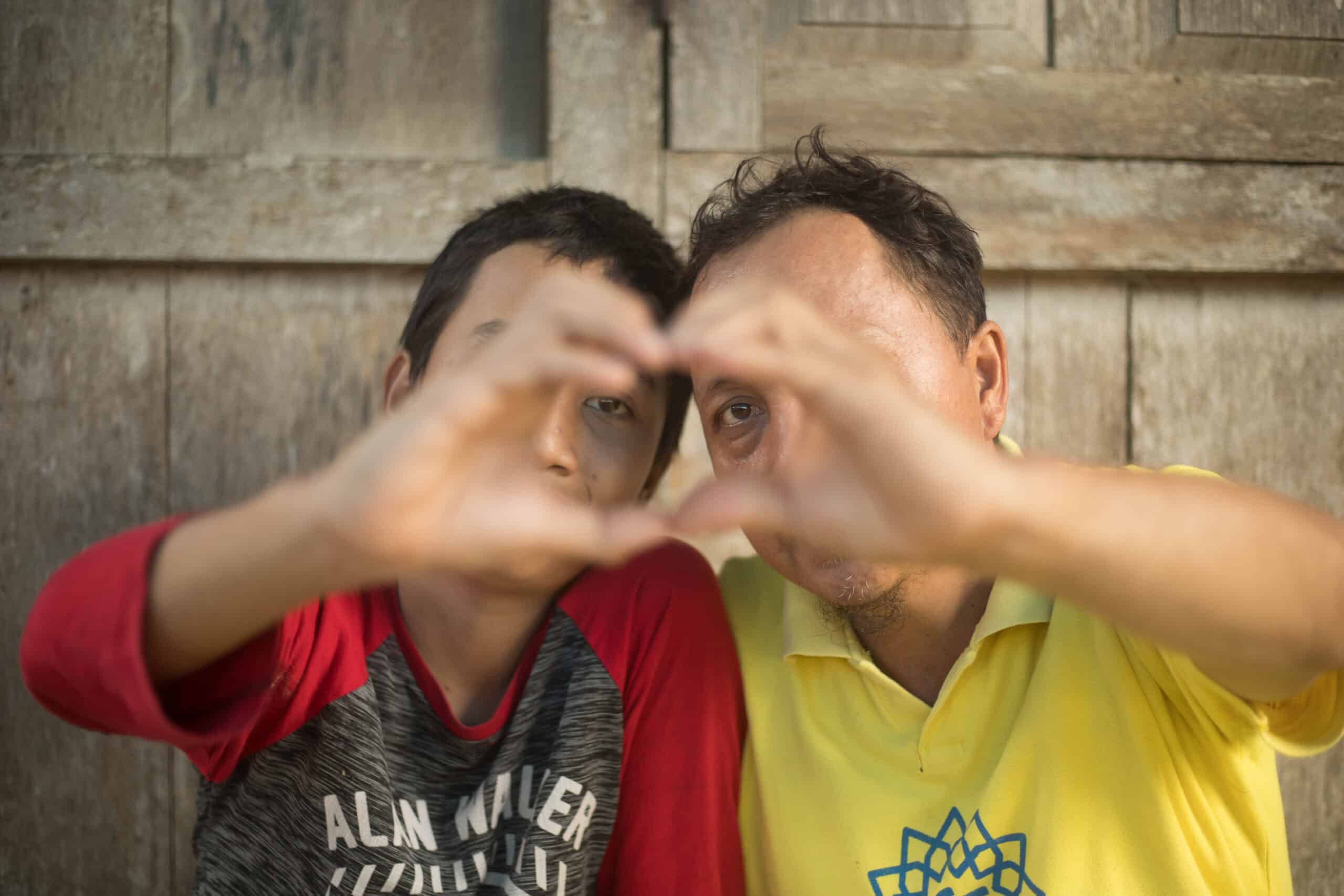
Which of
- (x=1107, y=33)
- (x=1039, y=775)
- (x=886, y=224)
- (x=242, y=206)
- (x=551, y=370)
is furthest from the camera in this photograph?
(x=1107, y=33)

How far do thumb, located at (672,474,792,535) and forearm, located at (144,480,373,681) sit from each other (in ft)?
0.63

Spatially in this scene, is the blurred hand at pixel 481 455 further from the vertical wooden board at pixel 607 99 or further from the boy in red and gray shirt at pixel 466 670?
the vertical wooden board at pixel 607 99

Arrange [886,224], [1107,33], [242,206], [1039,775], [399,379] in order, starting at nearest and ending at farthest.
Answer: [1039,775] → [886,224] → [399,379] → [242,206] → [1107,33]

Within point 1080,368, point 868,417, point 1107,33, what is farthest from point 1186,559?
point 1107,33

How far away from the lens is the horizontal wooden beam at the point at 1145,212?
3.78 ft

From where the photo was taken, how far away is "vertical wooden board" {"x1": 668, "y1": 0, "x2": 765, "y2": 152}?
1.12 meters

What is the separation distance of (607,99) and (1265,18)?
35.4 inches

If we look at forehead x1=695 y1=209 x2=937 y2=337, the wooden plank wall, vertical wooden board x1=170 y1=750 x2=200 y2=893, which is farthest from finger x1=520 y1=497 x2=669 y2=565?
vertical wooden board x1=170 y1=750 x2=200 y2=893

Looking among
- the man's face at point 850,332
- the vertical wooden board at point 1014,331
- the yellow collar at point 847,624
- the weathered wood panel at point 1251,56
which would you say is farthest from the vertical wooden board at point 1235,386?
the man's face at point 850,332

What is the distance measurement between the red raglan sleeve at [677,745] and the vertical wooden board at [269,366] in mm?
479

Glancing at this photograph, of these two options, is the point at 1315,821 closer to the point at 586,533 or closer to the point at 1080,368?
the point at 1080,368

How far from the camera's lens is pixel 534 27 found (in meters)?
1.17

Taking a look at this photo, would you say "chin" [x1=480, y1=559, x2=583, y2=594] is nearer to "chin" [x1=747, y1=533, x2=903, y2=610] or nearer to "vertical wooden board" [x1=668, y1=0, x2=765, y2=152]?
"chin" [x1=747, y1=533, x2=903, y2=610]

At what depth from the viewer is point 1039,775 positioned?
0.77 m
